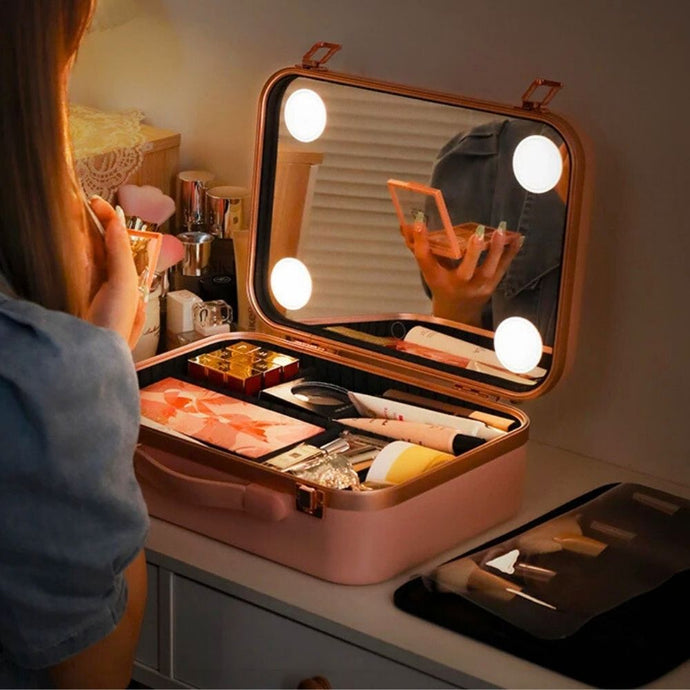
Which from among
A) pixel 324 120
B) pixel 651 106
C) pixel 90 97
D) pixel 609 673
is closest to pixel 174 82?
pixel 90 97

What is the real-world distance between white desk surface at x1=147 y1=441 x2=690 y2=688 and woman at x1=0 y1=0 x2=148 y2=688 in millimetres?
149

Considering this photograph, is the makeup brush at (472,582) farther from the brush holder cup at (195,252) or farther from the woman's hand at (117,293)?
the brush holder cup at (195,252)

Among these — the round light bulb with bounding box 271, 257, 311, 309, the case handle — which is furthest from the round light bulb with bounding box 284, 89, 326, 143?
the case handle

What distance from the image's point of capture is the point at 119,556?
80 cm

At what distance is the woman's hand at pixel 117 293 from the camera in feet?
2.99

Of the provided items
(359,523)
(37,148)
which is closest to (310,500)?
(359,523)

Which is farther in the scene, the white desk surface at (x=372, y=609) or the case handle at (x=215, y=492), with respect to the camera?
the case handle at (x=215, y=492)

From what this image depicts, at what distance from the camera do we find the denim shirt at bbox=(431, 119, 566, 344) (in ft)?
3.59

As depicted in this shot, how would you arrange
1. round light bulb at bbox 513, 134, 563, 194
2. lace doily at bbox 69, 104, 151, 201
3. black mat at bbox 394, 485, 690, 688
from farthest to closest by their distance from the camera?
lace doily at bbox 69, 104, 151, 201, round light bulb at bbox 513, 134, 563, 194, black mat at bbox 394, 485, 690, 688

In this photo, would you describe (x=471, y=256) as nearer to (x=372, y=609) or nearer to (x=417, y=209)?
(x=417, y=209)

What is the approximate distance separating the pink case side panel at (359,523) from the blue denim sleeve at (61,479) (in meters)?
0.19

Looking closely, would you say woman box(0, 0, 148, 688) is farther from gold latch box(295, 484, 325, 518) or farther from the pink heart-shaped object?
the pink heart-shaped object

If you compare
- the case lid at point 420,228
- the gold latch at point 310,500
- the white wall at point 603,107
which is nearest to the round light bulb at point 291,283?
the case lid at point 420,228

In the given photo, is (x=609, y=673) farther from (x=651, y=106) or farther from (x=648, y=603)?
(x=651, y=106)
